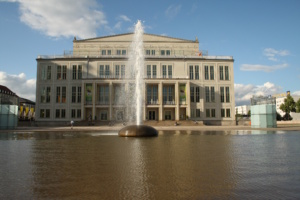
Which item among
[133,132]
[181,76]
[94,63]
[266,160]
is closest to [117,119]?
[94,63]

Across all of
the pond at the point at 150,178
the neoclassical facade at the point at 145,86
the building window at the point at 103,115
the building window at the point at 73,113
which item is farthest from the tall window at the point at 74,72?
the pond at the point at 150,178

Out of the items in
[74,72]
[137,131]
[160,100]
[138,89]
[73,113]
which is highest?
[74,72]

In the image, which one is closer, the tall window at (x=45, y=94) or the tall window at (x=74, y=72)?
the tall window at (x=45, y=94)

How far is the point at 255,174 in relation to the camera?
597 cm

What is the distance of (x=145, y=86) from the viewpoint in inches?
2012

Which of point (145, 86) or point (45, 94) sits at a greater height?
point (145, 86)

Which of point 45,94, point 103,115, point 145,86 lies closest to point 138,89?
point 145,86

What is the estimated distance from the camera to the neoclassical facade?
168ft

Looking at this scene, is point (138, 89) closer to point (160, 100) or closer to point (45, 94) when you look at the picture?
point (160, 100)

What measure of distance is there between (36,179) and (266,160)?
7083 millimetres

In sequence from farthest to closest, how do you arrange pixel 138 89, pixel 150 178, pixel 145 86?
pixel 145 86 < pixel 138 89 < pixel 150 178

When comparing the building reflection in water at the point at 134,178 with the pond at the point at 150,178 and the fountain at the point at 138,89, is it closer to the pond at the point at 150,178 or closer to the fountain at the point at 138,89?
the pond at the point at 150,178

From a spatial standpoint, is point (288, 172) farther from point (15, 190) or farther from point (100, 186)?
point (15, 190)

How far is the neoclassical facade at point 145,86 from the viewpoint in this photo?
51.2 meters
